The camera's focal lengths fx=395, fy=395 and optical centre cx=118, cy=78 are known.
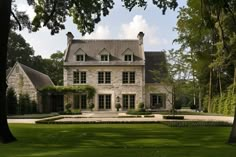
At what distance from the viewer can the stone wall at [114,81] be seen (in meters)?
49.5

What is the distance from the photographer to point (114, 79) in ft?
163

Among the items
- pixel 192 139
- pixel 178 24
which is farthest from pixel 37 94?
pixel 192 139

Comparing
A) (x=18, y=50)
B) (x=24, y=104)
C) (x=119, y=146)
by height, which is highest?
(x=18, y=50)

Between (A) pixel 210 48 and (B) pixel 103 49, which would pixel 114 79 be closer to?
(B) pixel 103 49

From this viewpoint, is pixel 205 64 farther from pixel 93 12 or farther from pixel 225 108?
pixel 93 12

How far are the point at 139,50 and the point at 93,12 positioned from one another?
33.4m

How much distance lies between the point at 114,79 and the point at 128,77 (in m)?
1.79

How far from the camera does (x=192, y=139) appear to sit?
15.6 meters

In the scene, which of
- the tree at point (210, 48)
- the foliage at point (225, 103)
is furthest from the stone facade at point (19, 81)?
the foliage at point (225, 103)

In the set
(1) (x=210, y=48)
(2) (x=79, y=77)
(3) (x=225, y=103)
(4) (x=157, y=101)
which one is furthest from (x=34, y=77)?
(3) (x=225, y=103)

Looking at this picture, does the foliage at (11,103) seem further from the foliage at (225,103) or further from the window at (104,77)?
the foliage at (225,103)

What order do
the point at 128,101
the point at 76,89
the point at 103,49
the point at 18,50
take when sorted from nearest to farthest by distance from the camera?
the point at 76,89 < the point at 128,101 < the point at 103,49 < the point at 18,50

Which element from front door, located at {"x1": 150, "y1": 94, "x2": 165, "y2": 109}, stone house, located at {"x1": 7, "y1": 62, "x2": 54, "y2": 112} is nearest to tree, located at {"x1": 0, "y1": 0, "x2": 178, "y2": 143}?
stone house, located at {"x1": 7, "y1": 62, "x2": 54, "y2": 112}

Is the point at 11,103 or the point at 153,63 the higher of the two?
the point at 153,63
